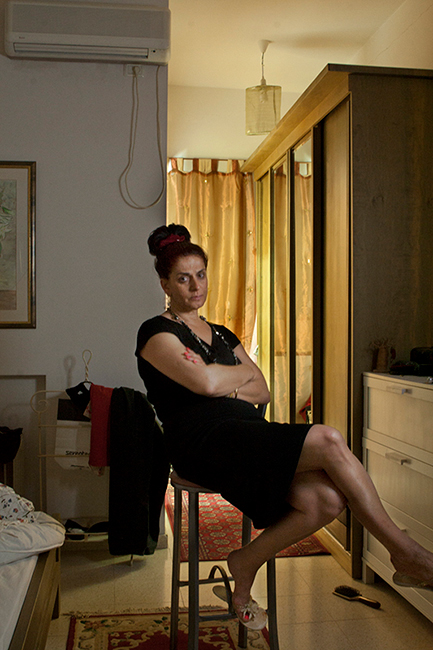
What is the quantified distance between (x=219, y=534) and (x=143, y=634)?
110 cm

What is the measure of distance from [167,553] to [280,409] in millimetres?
1226

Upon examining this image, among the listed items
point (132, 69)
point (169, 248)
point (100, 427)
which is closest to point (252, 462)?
point (169, 248)

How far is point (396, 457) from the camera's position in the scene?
225 cm

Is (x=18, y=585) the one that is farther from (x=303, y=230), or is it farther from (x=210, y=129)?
(x=210, y=129)

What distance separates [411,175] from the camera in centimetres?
255

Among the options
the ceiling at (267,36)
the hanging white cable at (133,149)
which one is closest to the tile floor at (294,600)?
the hanging white cable at (133,149)

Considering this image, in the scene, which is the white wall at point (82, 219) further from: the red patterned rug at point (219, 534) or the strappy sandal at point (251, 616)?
the strappy sandal at point (251, 616)

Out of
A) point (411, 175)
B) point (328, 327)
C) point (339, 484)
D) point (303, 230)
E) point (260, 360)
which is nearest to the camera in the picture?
point (339, 484)

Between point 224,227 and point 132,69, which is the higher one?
point 132,69

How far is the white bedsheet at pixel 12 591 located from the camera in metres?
1.40

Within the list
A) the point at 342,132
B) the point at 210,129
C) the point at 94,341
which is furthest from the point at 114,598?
the point at 210,129

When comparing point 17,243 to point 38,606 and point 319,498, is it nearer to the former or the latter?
point 38,606

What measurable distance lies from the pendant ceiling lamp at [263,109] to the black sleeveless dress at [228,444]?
2379 millimetres

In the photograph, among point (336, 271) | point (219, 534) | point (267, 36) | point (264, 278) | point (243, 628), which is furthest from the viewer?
point (264, 278)
